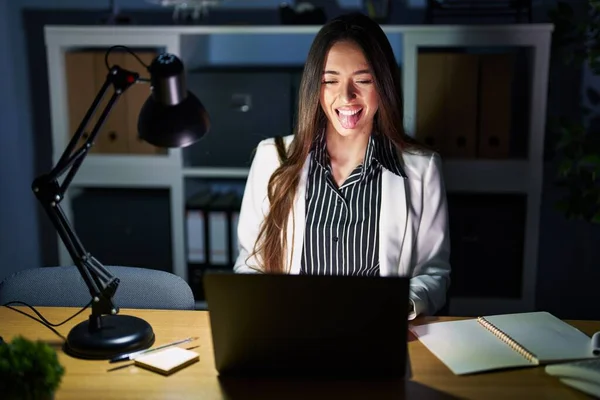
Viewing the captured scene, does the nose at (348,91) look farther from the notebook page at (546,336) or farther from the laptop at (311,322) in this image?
the laptop at (311,322)

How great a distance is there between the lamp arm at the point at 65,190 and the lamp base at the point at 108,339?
28 millimetres

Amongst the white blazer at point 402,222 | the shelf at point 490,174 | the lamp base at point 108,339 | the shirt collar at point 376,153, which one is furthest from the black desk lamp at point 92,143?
the shelf at point 490,174

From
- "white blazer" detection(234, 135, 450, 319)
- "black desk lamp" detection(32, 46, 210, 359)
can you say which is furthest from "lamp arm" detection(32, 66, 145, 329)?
"white blazer" detection(234, 135, 450, 319)

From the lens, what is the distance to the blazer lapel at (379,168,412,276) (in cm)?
179

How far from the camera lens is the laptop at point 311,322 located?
105cm

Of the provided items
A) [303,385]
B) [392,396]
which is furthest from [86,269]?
[392,396]

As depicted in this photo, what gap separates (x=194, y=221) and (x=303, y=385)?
1661 mm

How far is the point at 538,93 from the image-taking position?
97.0 inches

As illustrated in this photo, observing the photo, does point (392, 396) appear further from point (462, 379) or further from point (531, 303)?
point (531, 303)

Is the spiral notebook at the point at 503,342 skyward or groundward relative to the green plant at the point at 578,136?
groundward

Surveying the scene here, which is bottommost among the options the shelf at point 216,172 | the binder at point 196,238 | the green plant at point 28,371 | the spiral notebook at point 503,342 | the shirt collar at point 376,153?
the binder at point 196,238

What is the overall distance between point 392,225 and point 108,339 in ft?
2.72

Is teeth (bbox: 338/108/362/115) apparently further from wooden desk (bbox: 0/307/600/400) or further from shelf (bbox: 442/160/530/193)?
shelf (bbox: 442/160/530/193)

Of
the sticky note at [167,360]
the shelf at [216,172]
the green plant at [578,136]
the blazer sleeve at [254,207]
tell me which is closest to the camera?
the sticky note at [167,360]
